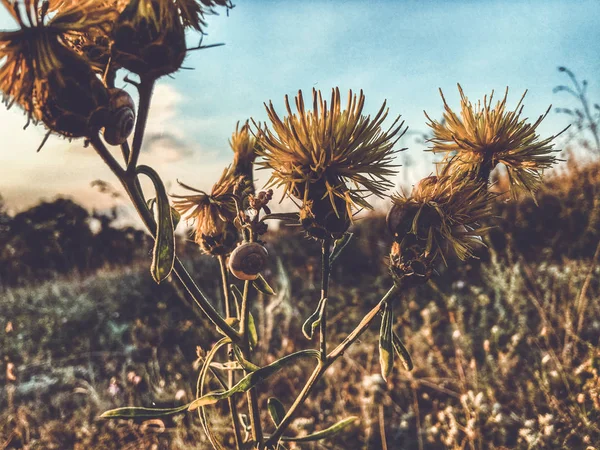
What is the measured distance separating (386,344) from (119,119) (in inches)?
32.6

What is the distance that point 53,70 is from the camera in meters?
1.00

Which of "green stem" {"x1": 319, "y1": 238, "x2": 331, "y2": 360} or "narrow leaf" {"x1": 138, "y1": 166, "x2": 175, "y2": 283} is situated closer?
"narrow leaf" {"x1": 138, "y1": 166, "x2": 175, "y2": 283}

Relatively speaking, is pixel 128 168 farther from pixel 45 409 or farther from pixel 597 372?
pixel 45 409

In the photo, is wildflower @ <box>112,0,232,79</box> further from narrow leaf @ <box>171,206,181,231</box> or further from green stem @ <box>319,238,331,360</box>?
green stem @ <box>319,238,331,360</box>

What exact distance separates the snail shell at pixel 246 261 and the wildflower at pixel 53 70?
1.38ft

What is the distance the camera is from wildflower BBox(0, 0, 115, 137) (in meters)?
1.00

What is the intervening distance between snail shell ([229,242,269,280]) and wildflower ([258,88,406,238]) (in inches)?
5.6

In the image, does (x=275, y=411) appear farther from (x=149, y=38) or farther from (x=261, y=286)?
(x=149, y=38)

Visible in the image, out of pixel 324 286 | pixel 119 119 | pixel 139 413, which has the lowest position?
pixel 139 413

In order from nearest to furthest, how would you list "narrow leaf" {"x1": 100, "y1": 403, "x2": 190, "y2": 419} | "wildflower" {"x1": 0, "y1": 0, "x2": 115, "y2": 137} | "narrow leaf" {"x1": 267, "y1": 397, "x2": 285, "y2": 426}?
"wildflower" {"x1": 0, "y1": 0, "x2": 115, "y2": 137}, "narrow leaf" {"x1": 100, "y1": 403, "x2": 190, "y2": 419}, "narrow leaf" {"x1": 267, "y1": 397, "x2": 285, "y2": 426}

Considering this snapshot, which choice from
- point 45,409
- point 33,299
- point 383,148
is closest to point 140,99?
point 383,148

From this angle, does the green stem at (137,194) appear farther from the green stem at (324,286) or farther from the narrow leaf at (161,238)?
the green stem at (324,286)

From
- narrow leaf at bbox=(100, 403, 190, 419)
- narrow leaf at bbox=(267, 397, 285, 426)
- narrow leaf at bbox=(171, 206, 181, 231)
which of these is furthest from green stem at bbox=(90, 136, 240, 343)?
narrow leaf at bbox=(267, 397, 285, 426)

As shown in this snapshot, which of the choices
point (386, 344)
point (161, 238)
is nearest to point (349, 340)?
→ point (386, 344)
